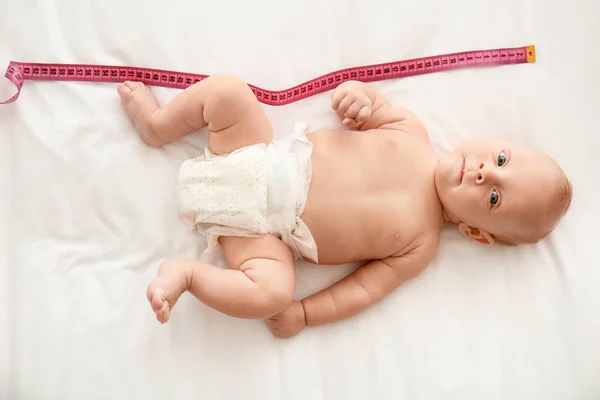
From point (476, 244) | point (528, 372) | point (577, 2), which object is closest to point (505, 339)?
point (528, 372)

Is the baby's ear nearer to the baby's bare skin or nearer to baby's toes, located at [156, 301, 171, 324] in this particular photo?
the baby's bare skin

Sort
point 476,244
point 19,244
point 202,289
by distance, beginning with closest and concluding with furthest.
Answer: point 202,289 < point 19,244 < point 476,244

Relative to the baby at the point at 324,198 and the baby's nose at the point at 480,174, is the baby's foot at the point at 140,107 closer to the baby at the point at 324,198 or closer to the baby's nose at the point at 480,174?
the baby at the point at 324,198

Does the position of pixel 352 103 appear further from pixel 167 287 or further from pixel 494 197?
pixel 167 287

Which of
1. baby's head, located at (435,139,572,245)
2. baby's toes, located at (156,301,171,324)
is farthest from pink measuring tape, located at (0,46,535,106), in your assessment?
baby's toes, located at (156,301,171,324)

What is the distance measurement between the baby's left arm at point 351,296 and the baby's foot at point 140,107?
24.6 inches

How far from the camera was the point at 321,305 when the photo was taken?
149 centimetres

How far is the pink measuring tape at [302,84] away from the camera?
156 cm

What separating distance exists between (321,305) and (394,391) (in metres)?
0.32

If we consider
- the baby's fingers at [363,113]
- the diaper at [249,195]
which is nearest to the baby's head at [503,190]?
the baby's fingers at [363,113]

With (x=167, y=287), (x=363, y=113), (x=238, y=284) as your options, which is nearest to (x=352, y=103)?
(x=363, y=113)

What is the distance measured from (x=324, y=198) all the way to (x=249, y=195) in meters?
0.20

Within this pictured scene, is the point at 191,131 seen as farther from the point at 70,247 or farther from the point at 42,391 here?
the point at 42,391

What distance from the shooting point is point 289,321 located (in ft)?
4.83
